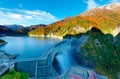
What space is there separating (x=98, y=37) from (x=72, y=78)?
1031 inches

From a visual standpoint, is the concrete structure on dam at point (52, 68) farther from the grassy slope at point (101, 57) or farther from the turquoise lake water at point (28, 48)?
the turquoise lake water at point (28, 48)

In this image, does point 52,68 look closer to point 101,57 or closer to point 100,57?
point 100,57

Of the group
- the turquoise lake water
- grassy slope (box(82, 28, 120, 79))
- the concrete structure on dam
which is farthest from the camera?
the turquoise lake water

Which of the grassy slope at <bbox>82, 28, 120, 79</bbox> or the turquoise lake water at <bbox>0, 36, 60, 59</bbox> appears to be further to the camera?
the turquoise lake water at <bbox>0, 36, 60, 59</bbox>

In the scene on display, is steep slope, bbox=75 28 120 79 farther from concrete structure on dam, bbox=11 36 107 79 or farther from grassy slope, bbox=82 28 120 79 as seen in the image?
concrete structure on dam, bbox=11 36 107 79

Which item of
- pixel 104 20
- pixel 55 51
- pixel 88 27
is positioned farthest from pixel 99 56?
pixel 104 20

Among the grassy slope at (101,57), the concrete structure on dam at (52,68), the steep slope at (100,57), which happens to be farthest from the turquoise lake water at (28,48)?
the grassy slope at (101,57)

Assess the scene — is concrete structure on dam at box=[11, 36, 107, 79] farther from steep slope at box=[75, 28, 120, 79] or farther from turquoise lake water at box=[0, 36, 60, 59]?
turquoise lake water at box=[0, 36, 60, 59]

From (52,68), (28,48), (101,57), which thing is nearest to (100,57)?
(101,57)

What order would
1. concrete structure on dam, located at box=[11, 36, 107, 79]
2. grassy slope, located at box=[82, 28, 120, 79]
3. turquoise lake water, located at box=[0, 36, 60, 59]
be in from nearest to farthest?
concrete structure on dam, located at box=[11, 36, 107, 79]
grassy slope, located at box=[82, 28, 120, 79]
turquoise lake water, located at box=[0, 36, 60, 59]

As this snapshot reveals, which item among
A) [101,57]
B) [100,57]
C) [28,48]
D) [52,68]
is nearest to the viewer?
[52,68]

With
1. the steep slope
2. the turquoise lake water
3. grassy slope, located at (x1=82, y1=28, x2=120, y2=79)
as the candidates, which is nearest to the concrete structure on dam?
the steep slope

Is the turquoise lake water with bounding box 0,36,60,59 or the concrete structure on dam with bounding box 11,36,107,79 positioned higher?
the turquoise lake water with bounding box 0,36,60,59

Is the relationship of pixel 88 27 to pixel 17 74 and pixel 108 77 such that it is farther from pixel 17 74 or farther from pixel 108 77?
pixel 17 74
